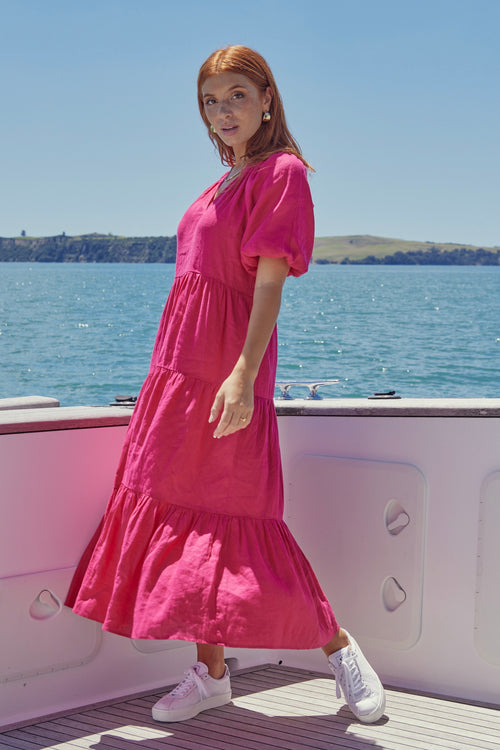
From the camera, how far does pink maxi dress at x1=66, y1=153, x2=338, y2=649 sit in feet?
5.08

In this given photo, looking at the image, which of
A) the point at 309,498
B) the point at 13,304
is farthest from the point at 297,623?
the point at 13,304

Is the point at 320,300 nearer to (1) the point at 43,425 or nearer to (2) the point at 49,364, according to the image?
(2) the point at 49,364

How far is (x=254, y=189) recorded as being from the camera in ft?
5.23

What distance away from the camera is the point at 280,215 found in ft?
5.02

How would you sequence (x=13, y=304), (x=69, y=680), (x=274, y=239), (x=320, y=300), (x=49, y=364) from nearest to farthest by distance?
(x=274, y=239)
(x=69, y=680)
(x=49, y=364)
(x=13, y=304)
(x=320, y=300)

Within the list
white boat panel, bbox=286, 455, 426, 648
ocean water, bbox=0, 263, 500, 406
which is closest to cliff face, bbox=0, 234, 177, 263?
ocean water, bbox=0, 263, 500, 406

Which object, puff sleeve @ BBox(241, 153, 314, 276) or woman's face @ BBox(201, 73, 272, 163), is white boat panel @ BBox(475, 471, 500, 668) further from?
woman's face @ BBox(201, 73, 272, 163)

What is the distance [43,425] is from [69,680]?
1.78ft

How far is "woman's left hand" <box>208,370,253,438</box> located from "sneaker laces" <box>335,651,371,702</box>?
56 centimetres

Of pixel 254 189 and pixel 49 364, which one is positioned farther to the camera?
pixel 49 364

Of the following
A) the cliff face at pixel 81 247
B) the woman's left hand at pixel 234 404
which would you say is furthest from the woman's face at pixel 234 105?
the cliff face at pixel 81 247

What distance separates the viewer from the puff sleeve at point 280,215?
1525 millimetres

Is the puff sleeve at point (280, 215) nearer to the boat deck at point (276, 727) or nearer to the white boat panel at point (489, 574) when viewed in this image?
the white boat panel at point (489, 574)

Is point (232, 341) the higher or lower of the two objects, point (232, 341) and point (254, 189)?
the lower
